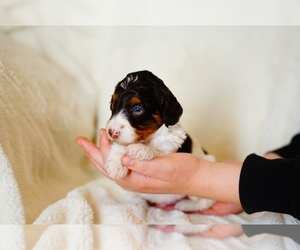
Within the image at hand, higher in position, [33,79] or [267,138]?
[33,79]

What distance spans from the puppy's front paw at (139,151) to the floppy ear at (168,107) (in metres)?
0.07

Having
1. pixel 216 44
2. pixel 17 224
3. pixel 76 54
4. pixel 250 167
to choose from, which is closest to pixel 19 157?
pixel 17 224

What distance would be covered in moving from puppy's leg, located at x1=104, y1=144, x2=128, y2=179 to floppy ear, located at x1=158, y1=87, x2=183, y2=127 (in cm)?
11

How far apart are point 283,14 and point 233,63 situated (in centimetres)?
23

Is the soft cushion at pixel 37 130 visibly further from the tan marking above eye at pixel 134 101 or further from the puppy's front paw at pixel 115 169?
the tan marking above eye at pixel 134 101

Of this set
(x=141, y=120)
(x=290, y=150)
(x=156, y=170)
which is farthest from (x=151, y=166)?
(x=290, y=150)

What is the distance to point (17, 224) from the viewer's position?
89 cm

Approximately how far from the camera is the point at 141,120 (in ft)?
2.70

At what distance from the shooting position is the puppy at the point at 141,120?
2.67ft

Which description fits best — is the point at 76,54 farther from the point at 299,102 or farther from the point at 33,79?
the point at 299,102

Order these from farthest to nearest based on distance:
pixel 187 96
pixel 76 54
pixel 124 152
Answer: pixel 76 54
pixel 187 96
pixel 124 152

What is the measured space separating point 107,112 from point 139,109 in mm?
383

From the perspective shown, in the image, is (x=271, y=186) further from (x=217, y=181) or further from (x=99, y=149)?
(x=99, y=149)

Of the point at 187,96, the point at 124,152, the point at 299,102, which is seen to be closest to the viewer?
the point at 124,152
